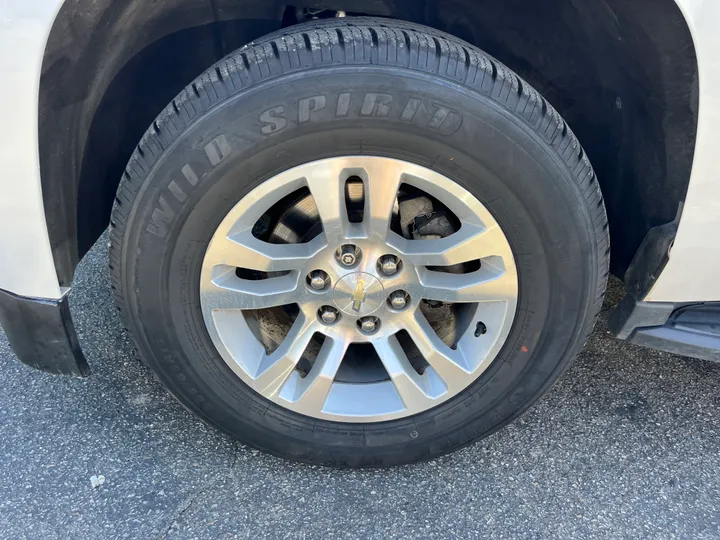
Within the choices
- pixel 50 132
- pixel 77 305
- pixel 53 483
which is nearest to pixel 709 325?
pixel 50 132

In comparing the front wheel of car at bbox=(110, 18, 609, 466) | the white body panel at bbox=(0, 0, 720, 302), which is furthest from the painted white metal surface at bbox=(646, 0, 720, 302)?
the front wheel of car at bbox=(110, 18, 609, 466)

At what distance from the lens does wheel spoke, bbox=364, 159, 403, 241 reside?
5.40ft

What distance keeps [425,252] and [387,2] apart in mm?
783

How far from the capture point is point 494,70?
162 cm

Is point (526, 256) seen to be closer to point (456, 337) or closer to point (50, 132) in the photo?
point (456, 337)

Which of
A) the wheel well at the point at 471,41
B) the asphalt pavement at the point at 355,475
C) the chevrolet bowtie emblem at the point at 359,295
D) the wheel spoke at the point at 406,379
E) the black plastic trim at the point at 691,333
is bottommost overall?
the asphalt pavement at the point at 355,475

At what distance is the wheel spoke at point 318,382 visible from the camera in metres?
1.91

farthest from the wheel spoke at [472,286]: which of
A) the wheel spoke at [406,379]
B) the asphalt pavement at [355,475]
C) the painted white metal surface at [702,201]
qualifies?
the asphalt pavement at [355,475]

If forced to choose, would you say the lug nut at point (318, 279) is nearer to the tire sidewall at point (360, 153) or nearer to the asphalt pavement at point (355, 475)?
the tire sidewall at point (360, 153)

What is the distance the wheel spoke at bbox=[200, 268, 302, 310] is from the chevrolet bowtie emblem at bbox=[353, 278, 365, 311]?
166 millimetres

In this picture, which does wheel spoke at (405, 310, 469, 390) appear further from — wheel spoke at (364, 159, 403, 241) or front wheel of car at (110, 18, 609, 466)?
wheel spoke at (364, 159, 403, 241)

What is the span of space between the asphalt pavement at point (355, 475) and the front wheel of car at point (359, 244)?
14 cm

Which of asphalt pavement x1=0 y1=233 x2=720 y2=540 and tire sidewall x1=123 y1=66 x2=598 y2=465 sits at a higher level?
tire sidewall x1=123 y1=66 x2=598 y2=465

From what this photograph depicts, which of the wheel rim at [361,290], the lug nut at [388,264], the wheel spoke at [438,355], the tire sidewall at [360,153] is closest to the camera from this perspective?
the tire sidewall at [360,153]
